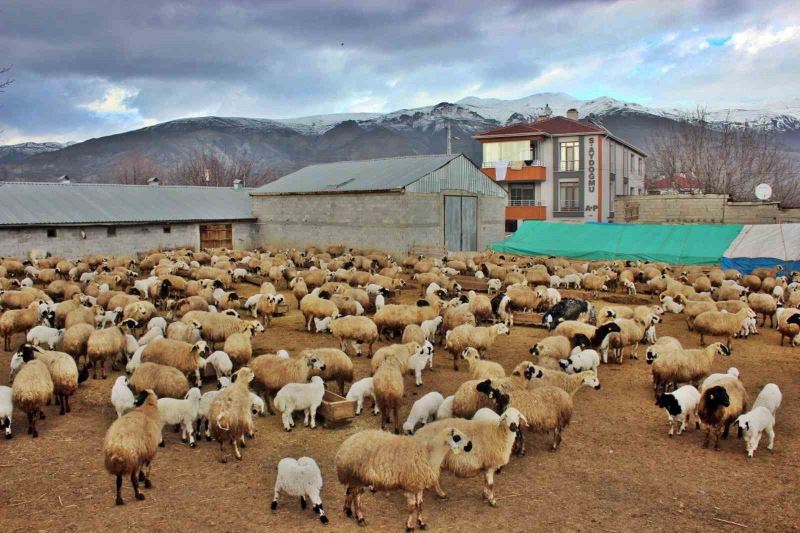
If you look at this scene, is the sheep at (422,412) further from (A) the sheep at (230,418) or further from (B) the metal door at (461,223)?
(B) the metal door at (461,223)

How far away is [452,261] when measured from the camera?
1104 inches

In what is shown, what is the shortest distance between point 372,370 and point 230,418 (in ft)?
12.7

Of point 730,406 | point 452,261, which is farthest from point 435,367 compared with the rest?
point 452,261

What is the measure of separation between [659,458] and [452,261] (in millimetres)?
19697

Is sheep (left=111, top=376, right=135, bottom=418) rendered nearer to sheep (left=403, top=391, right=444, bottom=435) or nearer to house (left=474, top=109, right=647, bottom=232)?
sheep (left=403, top=391, right=444, bottom=435)

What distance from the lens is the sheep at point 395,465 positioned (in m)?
6.66

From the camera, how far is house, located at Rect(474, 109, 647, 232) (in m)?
52.2

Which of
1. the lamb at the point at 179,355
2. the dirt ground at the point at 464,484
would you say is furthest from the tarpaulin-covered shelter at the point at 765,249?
the lamb at the point at 179,355

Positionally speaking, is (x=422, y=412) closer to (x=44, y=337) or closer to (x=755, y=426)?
(x=755, y=426)

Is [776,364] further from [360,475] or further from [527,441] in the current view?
[360,475]

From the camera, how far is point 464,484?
7887 mm

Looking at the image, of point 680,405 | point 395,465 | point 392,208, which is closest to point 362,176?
point 392,208

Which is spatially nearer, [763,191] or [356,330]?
[356,330]

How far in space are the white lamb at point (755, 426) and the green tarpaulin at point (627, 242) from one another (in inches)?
831
